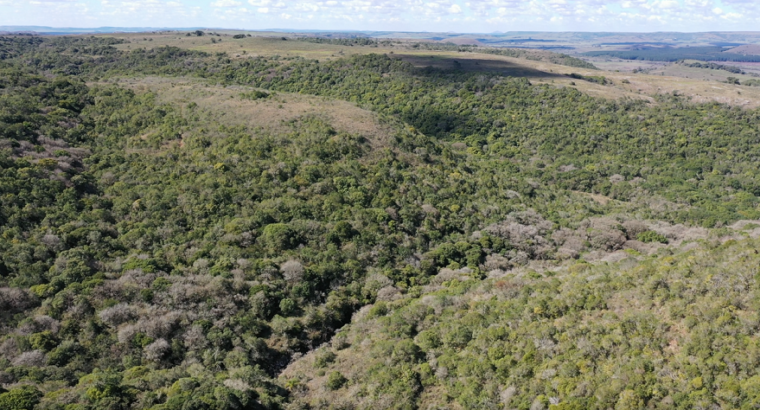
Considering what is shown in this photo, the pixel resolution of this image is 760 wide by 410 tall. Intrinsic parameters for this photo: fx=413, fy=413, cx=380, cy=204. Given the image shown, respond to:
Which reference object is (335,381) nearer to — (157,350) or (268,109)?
(157,350)

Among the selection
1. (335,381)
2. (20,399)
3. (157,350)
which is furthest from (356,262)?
(20,399)

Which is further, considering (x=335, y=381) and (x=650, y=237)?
(x=650, y=237)

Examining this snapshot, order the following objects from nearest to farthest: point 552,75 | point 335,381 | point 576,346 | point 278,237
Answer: point 576,346
point 335,381
point 278,237
point 552,75

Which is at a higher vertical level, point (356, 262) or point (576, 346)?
point (576, 346)

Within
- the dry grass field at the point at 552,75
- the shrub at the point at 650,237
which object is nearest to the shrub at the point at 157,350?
the shrub at the point at 650,237

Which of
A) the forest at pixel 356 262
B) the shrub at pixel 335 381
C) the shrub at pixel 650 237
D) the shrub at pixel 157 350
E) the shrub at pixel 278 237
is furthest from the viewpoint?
the shrub at pixel 650 237

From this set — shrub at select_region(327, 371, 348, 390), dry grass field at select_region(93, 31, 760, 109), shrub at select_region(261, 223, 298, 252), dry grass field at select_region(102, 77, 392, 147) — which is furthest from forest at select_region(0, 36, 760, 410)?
dry grass field at select_region(93, 31, 760, 109)

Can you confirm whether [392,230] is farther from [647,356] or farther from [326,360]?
[647,356]

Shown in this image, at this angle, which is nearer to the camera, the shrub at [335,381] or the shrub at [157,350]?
the shrub at [335,381]

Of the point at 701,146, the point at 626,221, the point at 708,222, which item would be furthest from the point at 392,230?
the point at 701,146

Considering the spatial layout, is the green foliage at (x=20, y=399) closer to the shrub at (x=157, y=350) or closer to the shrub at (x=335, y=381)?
the shrub at (x=157, y=350)
